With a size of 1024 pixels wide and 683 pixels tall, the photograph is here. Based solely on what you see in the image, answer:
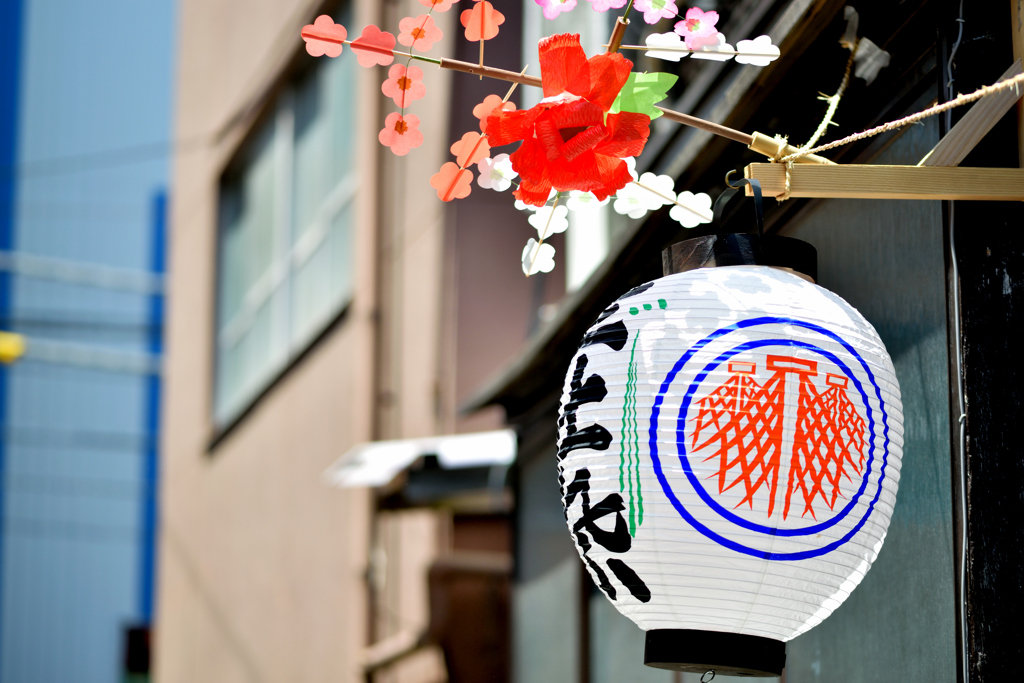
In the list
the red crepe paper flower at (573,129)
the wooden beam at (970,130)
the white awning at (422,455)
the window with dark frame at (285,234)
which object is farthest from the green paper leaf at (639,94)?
the window with dark frame at (285,234)

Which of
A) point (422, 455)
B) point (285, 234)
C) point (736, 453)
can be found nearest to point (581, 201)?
point (736, 453)

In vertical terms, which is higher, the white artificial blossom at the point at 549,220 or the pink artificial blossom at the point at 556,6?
the pink artificial blossom at the point at 556,6

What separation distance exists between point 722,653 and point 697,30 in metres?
1.44

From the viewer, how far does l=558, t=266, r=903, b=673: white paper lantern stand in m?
2.25

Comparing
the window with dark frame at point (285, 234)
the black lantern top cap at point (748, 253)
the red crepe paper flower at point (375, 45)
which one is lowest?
the black lantern top cap at point (748, 253)

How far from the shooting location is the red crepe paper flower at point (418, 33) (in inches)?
108

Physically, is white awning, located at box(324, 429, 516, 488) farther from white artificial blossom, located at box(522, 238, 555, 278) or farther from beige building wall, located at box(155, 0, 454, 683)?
white artificial blossom, located at box(522, 238, 555, 278)

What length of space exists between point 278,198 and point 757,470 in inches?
448

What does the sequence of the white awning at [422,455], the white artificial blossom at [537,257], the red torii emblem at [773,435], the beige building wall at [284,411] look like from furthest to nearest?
the beige building wall at [284,411]
the white awning at [422,455]
the white artificial blossom at [537,257]
the red torii emblem at [773,435]

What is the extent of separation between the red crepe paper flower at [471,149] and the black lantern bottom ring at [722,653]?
4.00 ft

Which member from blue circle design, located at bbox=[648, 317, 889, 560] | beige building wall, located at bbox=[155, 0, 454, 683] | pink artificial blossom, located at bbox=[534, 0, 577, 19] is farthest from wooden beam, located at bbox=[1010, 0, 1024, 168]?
beige building wall, located at bbox=[155, 0, 454, 683]

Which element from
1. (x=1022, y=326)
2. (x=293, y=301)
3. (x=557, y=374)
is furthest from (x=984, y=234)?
(x=293, y=301)

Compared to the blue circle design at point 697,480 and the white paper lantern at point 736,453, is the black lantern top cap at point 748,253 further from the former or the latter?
the blue circle design at point 697,480

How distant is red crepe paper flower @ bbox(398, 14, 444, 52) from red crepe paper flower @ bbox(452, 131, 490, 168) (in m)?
0.24
